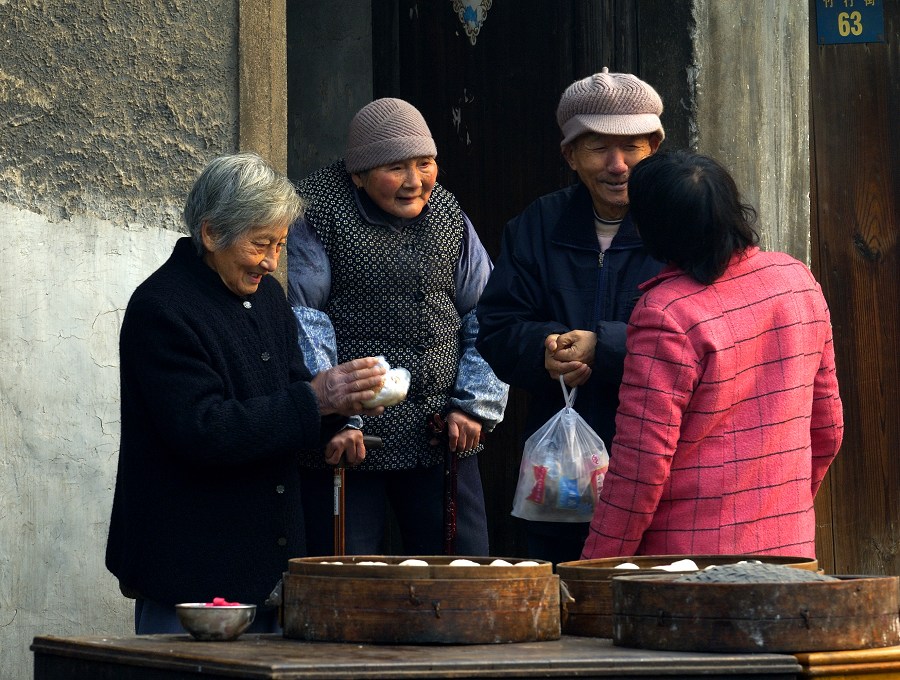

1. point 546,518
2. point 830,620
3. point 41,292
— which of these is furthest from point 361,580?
point 41,292

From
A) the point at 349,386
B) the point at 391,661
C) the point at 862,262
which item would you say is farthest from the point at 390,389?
the point at 862,262

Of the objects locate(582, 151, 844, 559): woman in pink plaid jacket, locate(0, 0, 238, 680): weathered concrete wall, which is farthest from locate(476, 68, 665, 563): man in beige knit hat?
locate(0, 0, 238, 680): weathered concrete wall

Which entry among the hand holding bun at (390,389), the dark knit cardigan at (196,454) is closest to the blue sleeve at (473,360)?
the hand holding bun at (390,389)

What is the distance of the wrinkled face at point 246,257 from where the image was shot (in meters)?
3.46

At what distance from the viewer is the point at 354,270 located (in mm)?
4168

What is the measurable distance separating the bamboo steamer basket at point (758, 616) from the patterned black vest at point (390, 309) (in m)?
1.73

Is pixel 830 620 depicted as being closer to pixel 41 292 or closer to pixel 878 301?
pixel 41 292

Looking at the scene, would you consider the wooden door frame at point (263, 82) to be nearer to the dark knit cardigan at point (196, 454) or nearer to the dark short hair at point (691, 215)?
the dark knit cardigan at point (196, 454)

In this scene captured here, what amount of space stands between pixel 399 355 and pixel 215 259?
829 mm

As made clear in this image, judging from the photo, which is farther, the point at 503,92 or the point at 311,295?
the point at 503,92

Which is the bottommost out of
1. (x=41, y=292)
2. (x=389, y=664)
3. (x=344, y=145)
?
(x=389, y=664)

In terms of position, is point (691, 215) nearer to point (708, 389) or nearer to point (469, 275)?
point (708, 389)

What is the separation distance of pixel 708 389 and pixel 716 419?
0.07 meters

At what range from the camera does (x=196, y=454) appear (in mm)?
3240
